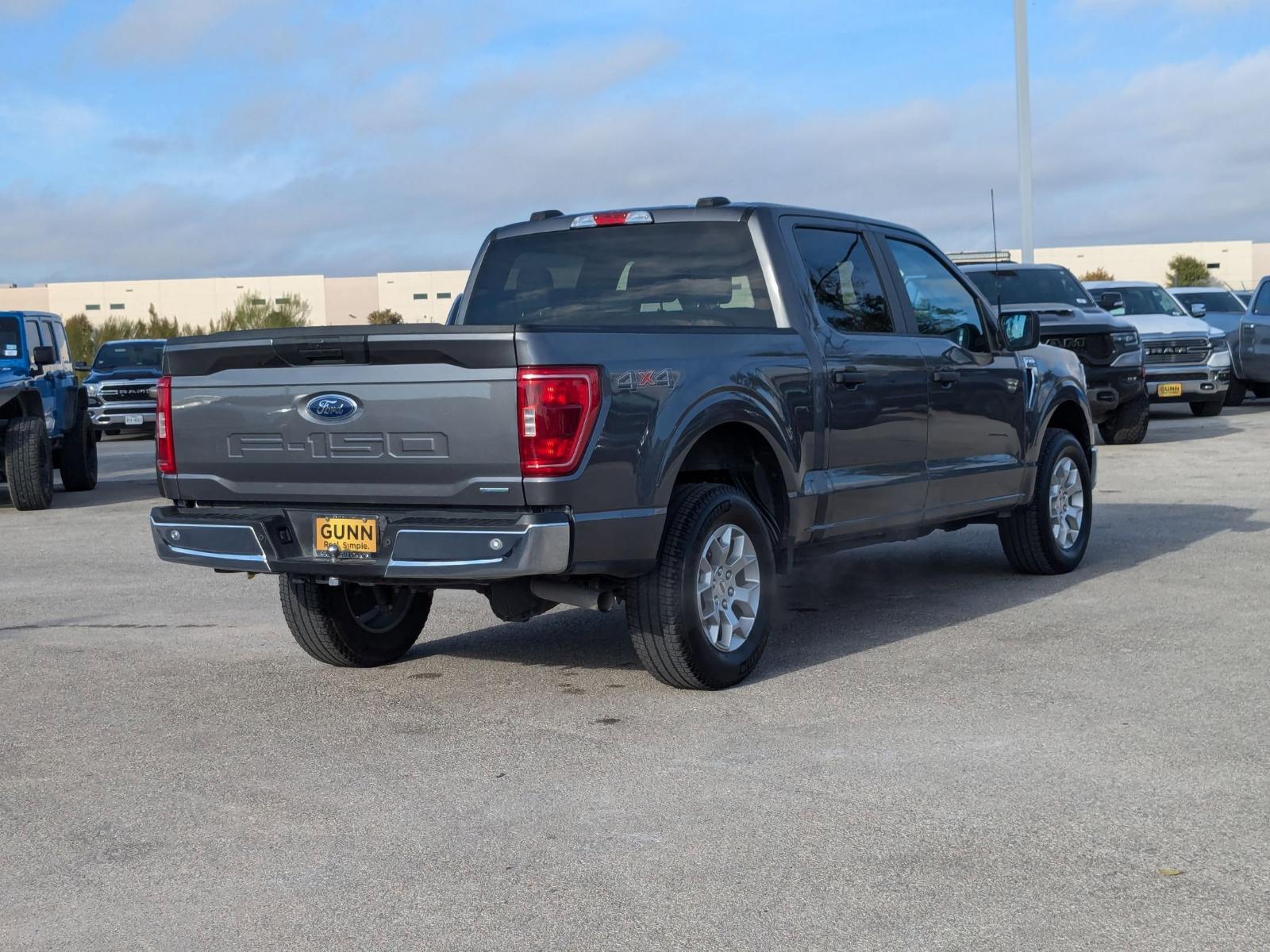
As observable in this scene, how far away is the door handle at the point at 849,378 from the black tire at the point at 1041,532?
2.07m

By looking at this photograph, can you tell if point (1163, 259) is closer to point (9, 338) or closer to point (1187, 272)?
point (1187, 272)

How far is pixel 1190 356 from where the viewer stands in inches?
A: 806

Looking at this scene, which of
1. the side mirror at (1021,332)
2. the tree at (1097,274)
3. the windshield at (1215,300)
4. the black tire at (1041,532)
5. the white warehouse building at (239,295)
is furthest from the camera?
the white warehouse building at (239,295)

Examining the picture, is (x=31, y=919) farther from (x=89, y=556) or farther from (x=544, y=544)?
(x=89, y=556)

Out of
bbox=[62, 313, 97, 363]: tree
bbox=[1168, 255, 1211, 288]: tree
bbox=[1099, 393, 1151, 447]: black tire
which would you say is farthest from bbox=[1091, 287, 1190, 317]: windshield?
bbox=[1168, 255, 1211, 288]: tree

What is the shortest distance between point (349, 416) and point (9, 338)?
11109 millimetres

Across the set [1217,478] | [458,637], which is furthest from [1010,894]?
[1217,478]

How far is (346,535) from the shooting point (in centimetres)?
584

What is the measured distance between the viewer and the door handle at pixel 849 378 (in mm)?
6953

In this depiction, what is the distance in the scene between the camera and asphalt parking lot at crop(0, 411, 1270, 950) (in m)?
3.86

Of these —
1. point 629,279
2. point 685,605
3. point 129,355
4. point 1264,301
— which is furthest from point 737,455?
point 129,355

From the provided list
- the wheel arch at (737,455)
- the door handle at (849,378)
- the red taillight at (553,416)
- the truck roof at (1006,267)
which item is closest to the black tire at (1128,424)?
the truck roof at (1006,267)

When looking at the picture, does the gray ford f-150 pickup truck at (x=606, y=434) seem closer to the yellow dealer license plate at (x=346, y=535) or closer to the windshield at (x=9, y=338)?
the yellow dealer license plate at (x=346, y=535)

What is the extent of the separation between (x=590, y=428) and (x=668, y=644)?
0.96m
